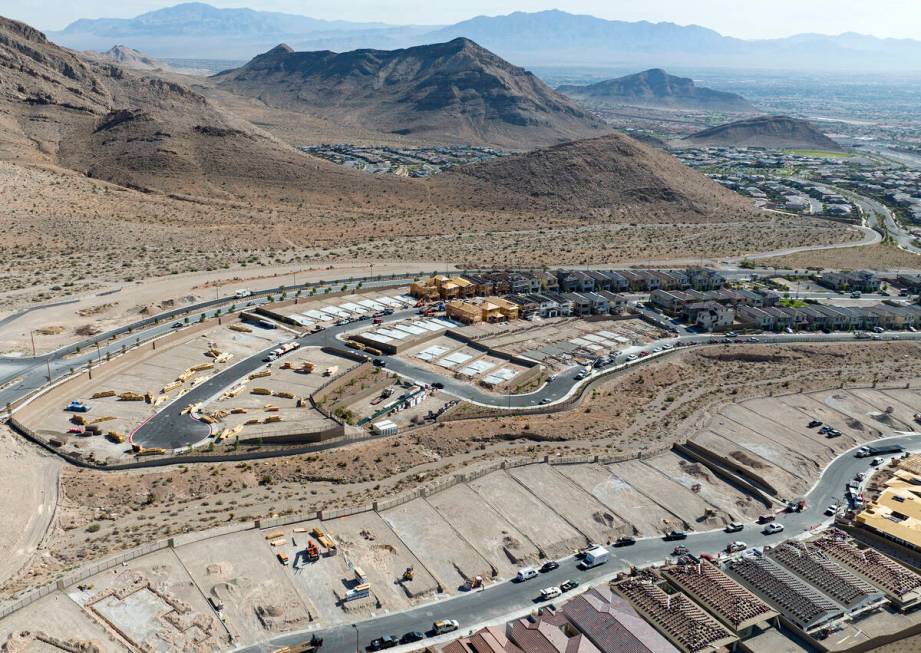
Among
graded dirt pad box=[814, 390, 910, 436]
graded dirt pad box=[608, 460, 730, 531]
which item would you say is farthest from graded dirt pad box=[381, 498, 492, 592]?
graded dirt pad box=[814, 390, 910, 436]

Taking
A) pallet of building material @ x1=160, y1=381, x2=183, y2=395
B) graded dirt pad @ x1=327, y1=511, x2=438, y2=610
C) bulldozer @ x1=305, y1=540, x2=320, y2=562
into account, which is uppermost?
pallet of building material @ x1=160, y1=381, x2=183, y2=395

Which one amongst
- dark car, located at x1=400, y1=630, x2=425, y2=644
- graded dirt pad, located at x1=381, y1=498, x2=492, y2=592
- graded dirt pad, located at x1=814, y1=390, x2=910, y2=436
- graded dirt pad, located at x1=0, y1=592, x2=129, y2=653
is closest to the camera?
graded dirt pad, located at x1=0, y1=592, x2=129, y2=653

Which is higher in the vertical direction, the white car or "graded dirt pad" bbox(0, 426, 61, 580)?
"graded dirt pad" bbox(0, 426, 61, 580)

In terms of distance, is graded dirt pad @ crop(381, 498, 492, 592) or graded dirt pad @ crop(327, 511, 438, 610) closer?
graded dirt pad @ crop(327, 511, 438, 610)

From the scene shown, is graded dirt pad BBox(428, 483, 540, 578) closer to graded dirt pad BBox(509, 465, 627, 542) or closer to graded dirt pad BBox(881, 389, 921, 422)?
graded dirt pad BBox(509, 465, 627, 542)

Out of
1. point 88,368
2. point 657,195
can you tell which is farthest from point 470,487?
point 657,195

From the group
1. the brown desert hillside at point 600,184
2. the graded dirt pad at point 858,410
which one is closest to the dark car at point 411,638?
the graded dirt pad at point 858,410

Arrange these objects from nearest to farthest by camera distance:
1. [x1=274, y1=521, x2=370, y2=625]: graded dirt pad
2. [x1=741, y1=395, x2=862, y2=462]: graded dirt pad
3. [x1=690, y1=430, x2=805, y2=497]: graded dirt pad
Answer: [x1=274, y1=521, x2=370, y2=625]: graded dirt pad, [x1=690, y1=430, x2=805, y2=497]: graded dirt pad, [x1=741, y1=395, x2=862, y2=462]: graded dirt pad

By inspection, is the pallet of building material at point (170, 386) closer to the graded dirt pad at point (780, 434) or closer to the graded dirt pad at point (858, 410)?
the graded dirt pad at point (780, 434)
